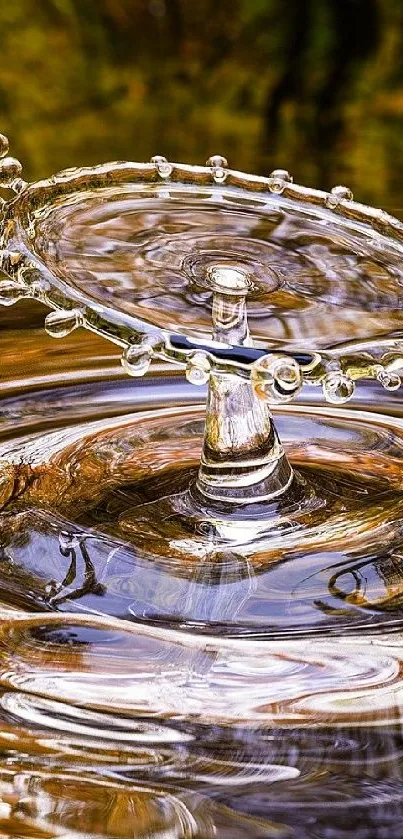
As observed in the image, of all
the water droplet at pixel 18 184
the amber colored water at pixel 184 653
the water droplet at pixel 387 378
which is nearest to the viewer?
the amber colored water at pixel 184 653

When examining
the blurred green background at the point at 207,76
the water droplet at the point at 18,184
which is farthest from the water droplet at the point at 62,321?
the blurred green background at the point at 207,76

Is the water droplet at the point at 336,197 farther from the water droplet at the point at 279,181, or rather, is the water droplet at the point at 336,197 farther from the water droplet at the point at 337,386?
the water droplet at the point at 337,386

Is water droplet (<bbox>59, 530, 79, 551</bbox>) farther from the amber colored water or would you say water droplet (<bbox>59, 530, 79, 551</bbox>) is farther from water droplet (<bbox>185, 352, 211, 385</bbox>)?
water droplet (<bbox>185, 352, 211, 385</bbox>)

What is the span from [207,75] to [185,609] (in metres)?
0.94

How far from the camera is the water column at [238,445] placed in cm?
52

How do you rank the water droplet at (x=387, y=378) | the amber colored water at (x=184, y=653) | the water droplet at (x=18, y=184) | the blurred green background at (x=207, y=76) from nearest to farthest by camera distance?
the amber colored water at (x=184, y=653), the water droplet at (x=387, y=378), the water droplet at (x=18, y=184), the blurred green background at (x=207, y=76)

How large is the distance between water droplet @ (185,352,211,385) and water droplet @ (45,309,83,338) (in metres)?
0.04

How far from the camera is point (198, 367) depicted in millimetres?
411

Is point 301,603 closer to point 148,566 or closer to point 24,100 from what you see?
point 148,566

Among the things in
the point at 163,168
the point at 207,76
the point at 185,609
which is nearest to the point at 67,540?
the point at 185,609

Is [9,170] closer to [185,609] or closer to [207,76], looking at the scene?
[185,609]

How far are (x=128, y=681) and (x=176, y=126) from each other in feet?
3.11

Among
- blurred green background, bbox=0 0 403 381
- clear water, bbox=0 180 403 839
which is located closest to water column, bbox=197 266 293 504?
clear water, bbox=0 180 403 839

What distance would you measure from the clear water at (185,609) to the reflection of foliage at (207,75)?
2.10 ft
